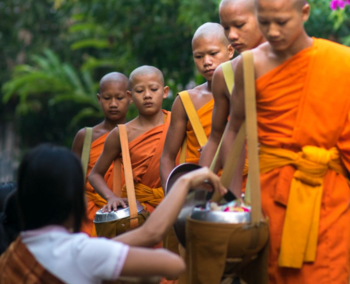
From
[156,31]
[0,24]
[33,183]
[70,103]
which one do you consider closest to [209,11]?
[156,31]

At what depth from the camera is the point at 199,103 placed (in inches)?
218

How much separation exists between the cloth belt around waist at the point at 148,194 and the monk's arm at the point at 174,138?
0.67m

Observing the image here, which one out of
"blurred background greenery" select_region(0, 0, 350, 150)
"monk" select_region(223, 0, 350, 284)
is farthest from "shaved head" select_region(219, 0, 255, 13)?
"blurred background greenery" select_region(0, 0, 350, 150)

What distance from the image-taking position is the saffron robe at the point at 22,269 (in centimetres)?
311

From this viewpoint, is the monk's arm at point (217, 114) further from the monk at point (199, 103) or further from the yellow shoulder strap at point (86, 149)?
the yellow shoulder strap at point (86, 149)

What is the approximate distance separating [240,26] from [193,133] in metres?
1.00

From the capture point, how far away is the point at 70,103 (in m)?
20.3

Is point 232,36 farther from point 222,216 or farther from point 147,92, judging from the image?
point 147,92

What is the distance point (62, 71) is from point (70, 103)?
102 inches

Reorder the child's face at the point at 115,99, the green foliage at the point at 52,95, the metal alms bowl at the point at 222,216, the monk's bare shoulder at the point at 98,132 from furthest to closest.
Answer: the green foliage at the point at 52,95, the monk's bare shoulder at the point at 98,132, the child's face at the point at 115,99, the metal alms bowl at the point at 222,216

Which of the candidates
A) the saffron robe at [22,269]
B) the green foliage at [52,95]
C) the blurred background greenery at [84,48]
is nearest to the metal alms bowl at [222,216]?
the saffron robe at [22,269]

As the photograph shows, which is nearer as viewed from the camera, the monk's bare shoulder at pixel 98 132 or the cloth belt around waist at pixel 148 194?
the cloth belt around waist at pixel 148 194

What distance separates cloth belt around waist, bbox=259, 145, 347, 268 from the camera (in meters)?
3.95

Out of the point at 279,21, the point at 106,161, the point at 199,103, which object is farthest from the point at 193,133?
the point at 279,21
